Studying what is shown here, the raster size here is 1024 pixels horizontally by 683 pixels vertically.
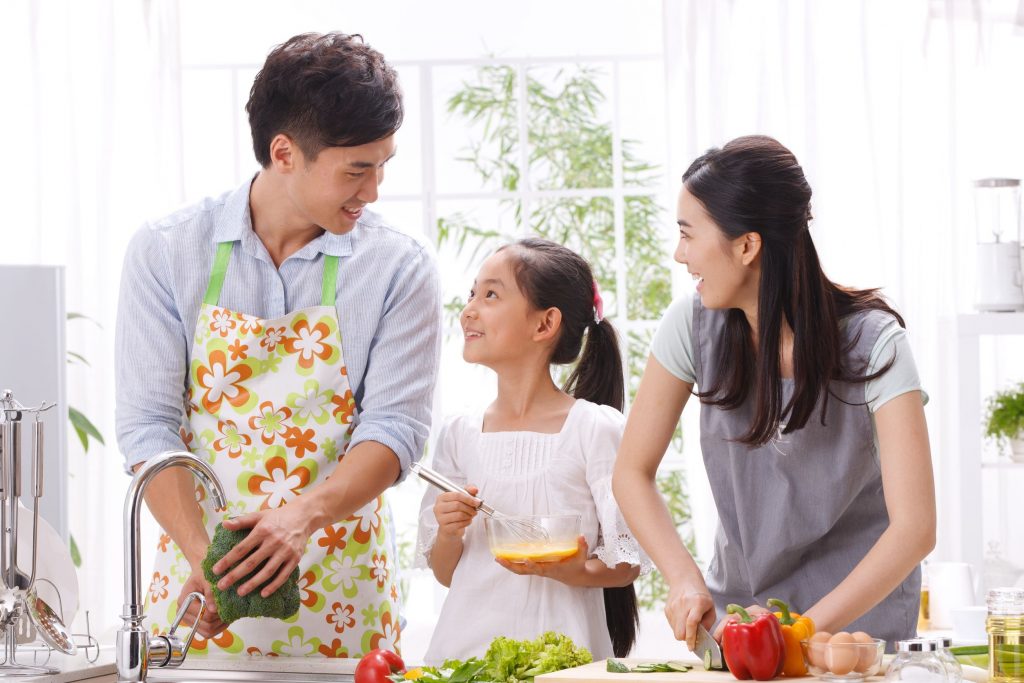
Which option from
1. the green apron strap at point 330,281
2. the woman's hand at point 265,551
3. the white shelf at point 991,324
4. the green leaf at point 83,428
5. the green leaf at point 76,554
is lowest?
the green leaf at point 76,554

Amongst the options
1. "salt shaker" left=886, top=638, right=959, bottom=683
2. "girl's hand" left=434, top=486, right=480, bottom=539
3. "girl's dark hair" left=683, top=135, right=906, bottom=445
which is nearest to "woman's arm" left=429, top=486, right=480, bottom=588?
"girl's hand" left=434, top=486, right=480, bottom=539

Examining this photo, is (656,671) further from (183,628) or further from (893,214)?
(893,214)

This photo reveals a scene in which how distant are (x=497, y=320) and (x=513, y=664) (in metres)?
0.80

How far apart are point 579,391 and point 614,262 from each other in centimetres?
191

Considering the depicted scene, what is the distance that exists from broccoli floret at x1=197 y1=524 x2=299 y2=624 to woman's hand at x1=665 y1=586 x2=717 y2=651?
56 centimetres

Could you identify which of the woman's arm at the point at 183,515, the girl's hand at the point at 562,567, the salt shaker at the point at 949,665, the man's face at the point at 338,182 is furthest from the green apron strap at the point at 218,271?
the salt shaker at the point at 949,665

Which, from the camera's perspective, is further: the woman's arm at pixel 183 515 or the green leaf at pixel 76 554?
the green leaf at pixel 76 554

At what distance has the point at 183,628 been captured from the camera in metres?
2.00

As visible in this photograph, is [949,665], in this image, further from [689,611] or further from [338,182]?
[338,182]

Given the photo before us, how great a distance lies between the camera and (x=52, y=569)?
5.78 feet

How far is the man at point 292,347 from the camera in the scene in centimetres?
195

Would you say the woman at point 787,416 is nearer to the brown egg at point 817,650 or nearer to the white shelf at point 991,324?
the brown egg at point 817,650

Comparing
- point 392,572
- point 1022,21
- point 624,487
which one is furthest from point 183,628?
point 1022,21

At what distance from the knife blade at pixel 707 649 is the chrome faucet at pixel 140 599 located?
0.66 meters
